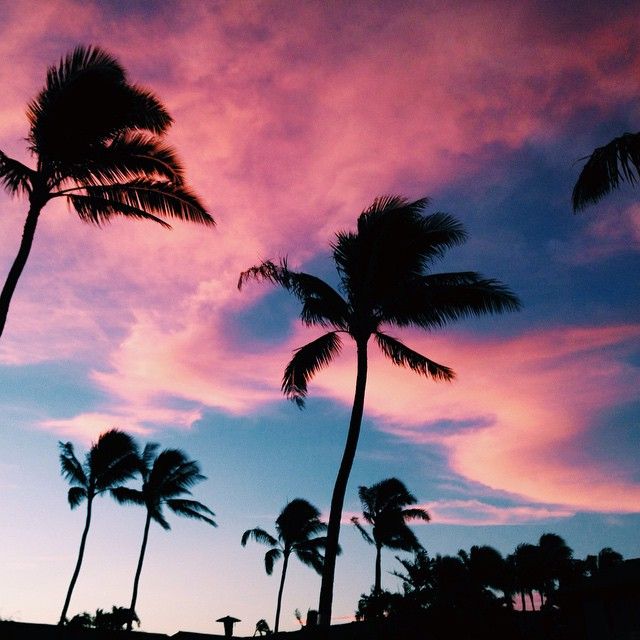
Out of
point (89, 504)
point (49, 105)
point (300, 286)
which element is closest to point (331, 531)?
point (300, 286)

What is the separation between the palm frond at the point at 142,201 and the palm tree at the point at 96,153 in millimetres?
20

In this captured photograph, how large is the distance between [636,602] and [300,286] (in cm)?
1154

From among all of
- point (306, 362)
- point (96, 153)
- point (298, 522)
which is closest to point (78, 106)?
point (96, 153)

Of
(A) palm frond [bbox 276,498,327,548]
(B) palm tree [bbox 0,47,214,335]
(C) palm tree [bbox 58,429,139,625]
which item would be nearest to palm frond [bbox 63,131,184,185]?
(B) palm tree [bbox 0,47,214,335]

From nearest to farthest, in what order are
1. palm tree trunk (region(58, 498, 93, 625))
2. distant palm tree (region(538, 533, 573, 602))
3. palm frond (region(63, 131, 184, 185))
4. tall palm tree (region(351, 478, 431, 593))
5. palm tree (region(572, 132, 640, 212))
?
palm tree (region(572, 132, 640, 212)) → palm frond (region(63, 131, 184, 185)) → palm tree trunk (region(58, 498, 93, 625)) → tall palm tree (region(351, 478, 431, 593)) → distant palm tree (region(538, 533, 573, 602))

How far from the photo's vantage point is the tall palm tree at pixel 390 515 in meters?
45.3

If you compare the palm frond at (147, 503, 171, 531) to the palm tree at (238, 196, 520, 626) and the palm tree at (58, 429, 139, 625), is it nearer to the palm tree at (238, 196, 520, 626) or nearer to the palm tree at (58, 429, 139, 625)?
the palm tree at (58, 429, 139, 625)

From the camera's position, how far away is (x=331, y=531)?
45.4ft

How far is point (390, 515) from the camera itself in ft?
149

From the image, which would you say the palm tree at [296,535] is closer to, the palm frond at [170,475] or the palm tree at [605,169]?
the palm frond at [170,475]

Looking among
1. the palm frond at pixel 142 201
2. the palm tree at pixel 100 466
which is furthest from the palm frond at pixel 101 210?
the palm tree at pixel 100 466

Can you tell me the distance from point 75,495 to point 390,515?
72.2 feet

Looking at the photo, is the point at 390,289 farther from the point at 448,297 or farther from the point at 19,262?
the point at 19,262

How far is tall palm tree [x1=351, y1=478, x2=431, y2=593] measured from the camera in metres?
45.3
